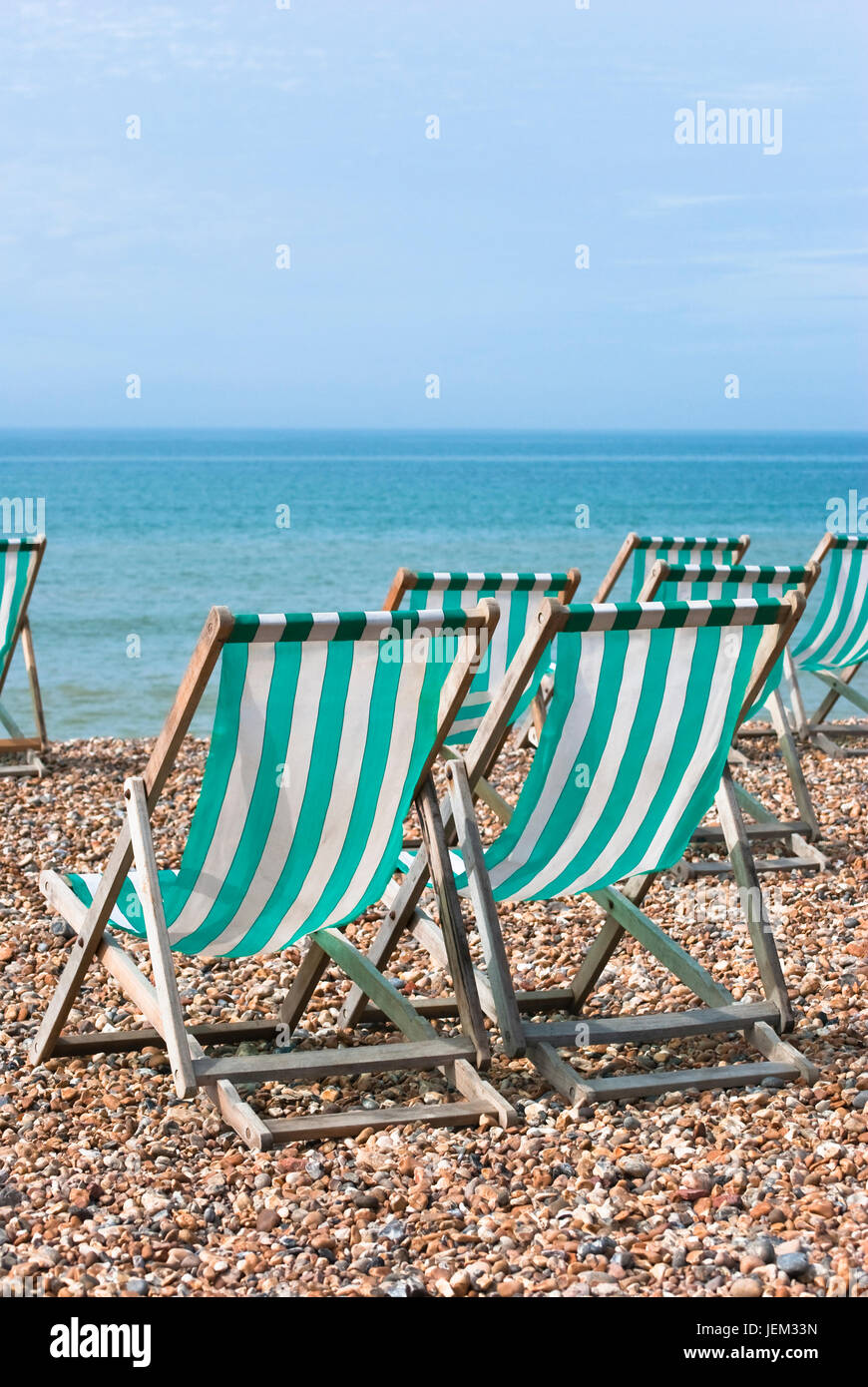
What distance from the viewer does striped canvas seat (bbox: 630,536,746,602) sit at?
18.4ft

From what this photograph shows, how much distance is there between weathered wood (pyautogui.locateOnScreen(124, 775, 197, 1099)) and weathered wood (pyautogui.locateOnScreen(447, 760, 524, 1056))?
65 cm

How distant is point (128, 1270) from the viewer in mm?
2230

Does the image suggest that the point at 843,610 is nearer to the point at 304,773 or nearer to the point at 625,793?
the point at 625,793

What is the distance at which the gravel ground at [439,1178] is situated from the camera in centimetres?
222

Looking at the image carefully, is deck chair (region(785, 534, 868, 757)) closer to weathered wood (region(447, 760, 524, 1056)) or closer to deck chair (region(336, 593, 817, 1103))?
deck chair (region(336, 593, 817, 1103))

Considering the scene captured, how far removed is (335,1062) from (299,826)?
482 mm

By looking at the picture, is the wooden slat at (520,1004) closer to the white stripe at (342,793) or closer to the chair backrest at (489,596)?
the white stripe at (342,793)

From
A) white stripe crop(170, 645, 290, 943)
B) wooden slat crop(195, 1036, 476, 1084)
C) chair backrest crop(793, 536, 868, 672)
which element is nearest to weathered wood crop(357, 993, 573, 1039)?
wooden slat crop(195, 1036, 476, 1084)

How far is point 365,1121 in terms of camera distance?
2.76 metres

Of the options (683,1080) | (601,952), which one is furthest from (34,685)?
(683,1080)

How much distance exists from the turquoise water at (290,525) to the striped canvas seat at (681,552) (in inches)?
146

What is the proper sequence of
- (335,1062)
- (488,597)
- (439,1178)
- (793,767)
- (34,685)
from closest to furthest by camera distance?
(439,1178), (335,1062), (488,597), (793,767), (34,685)

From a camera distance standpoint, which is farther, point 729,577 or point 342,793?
point 729,577

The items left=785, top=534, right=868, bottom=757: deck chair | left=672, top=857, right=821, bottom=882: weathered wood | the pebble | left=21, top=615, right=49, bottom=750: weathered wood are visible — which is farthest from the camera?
left=785, top=534, right=868, bottom=757: deck chair
